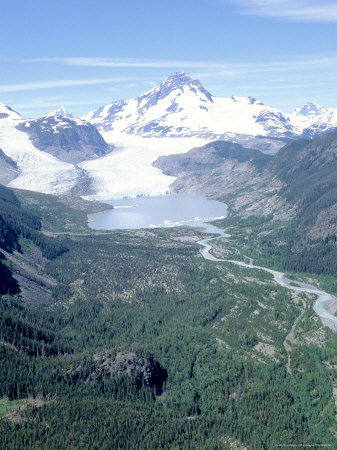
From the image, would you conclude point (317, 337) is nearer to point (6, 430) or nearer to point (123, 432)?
point (123, 432)

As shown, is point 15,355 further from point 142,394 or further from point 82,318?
point 82,318

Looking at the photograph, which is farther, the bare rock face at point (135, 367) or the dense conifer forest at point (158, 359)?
the bare rock face at point (135, 367)

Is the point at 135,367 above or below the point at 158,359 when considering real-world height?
above

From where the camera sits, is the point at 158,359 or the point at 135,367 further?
the point at 158,359

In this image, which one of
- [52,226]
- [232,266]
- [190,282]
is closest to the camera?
[190,282]

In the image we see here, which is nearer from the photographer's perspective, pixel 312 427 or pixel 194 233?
pixel 312 427

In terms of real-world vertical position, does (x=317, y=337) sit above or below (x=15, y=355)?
below

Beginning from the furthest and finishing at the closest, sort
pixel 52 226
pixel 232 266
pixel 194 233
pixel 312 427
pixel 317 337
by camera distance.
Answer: pixel 52 226 → pixel 194 233 → pixel 232 266 → pixel 317 337 → pixel 312 427

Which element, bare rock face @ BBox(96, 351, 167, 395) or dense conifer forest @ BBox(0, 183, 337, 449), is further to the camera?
bare rock face @ BBox(96, 351, 167, 395)

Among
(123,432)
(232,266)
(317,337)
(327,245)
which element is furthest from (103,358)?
(327,245)
